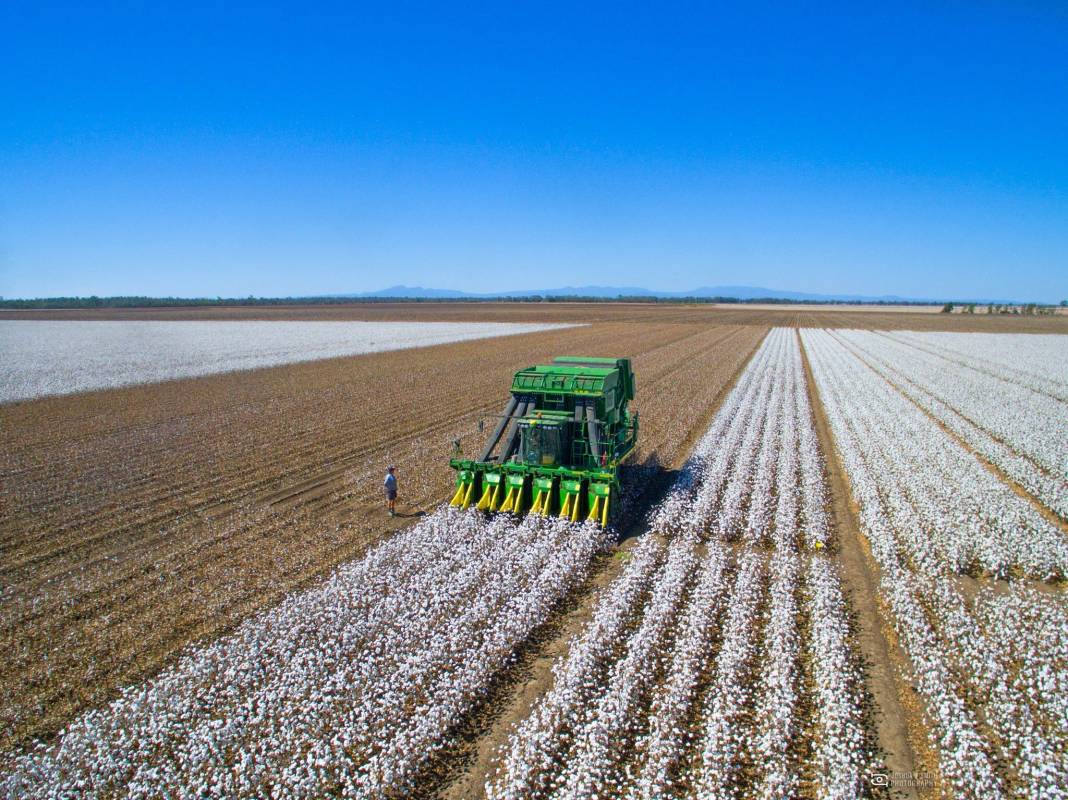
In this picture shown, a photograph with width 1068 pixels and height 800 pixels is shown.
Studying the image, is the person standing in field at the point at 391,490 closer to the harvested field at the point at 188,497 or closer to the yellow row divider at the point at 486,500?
the harvested field at the point at 188,497

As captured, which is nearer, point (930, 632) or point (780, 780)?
point (780, 780)

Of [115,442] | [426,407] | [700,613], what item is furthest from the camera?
[426,407]

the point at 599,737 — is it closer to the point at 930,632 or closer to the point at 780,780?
the point at 780,780

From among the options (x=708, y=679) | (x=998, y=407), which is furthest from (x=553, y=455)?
(x=998, y=407)

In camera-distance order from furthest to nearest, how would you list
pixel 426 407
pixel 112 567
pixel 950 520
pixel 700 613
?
pixel 426 407, pixel 950 520, pixel 112 567, pixel 700 613

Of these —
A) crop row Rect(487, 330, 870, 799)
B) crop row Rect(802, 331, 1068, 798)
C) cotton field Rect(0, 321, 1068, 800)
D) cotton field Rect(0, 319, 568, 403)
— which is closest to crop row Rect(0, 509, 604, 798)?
cotton field Rect(0, 321, 1068, 800)

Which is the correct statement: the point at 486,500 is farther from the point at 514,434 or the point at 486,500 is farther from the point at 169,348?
the point at 169,348

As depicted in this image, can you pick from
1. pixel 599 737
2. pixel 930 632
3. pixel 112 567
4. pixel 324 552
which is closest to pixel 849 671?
pixel 930 632

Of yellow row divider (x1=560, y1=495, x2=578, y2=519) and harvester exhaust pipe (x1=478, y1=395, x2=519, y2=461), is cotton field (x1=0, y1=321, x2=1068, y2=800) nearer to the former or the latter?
yellow row divider (x1=560, y1=495, x2=578, y2=519)
